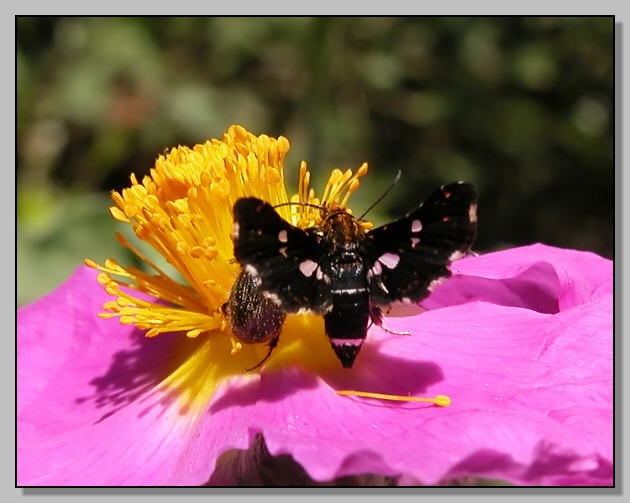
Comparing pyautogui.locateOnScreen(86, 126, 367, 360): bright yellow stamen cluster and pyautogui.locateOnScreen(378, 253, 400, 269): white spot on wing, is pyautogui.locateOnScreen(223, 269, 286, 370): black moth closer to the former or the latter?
pyautogui.locateOnScreen(86, 126, 367, 360): bright yellow stamen cluster

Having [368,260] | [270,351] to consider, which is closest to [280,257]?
[368,260]

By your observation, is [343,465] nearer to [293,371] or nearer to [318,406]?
[318,406]

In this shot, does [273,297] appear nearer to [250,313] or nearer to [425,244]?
[250,313]

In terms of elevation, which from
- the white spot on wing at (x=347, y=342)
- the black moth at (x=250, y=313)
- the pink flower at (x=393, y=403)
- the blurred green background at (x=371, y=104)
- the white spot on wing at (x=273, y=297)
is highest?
the blurred green background at (x=371, y=104)

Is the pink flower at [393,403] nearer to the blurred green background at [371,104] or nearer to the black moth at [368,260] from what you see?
the black moth at [368,260]

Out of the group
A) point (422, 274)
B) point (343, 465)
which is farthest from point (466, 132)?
point (343, 465)

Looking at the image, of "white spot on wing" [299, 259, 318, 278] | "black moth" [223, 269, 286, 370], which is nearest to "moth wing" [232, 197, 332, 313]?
"white spot on wing" [299, 259, 318, 278]

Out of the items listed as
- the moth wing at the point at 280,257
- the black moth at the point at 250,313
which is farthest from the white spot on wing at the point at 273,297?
the black moth at the point at 250,313

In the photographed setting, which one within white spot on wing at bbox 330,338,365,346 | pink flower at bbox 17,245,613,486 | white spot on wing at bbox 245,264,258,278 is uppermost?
white spot on wing at bbox 245,264,258,278
